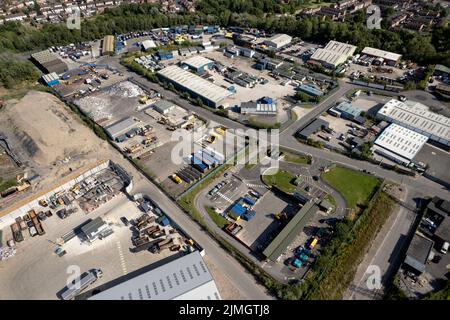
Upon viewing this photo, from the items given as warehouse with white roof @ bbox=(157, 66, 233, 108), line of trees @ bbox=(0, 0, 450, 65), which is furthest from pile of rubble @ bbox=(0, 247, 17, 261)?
line of trees @ bbox=(0, 0, 450, 65)

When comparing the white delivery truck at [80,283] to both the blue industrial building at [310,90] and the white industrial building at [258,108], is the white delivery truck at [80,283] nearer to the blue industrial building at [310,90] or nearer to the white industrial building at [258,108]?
the white industrial building at [258,108]

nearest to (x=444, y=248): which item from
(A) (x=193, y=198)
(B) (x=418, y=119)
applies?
(B) (x=418, y=119)

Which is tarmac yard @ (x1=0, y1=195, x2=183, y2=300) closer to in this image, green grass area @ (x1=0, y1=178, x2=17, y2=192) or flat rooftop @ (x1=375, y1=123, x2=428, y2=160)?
green grass area @ (x1=0, y1=178, x2=17, y2=192)

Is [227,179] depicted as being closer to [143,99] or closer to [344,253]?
[344,253]

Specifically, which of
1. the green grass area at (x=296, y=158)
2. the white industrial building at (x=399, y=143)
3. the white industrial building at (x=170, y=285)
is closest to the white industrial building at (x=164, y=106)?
the green grass area at (x=296, y=158)

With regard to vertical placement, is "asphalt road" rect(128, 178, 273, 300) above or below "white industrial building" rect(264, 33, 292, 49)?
below

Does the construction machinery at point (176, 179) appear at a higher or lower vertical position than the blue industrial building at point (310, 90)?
lower

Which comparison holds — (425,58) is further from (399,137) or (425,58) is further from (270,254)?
(270,254)
